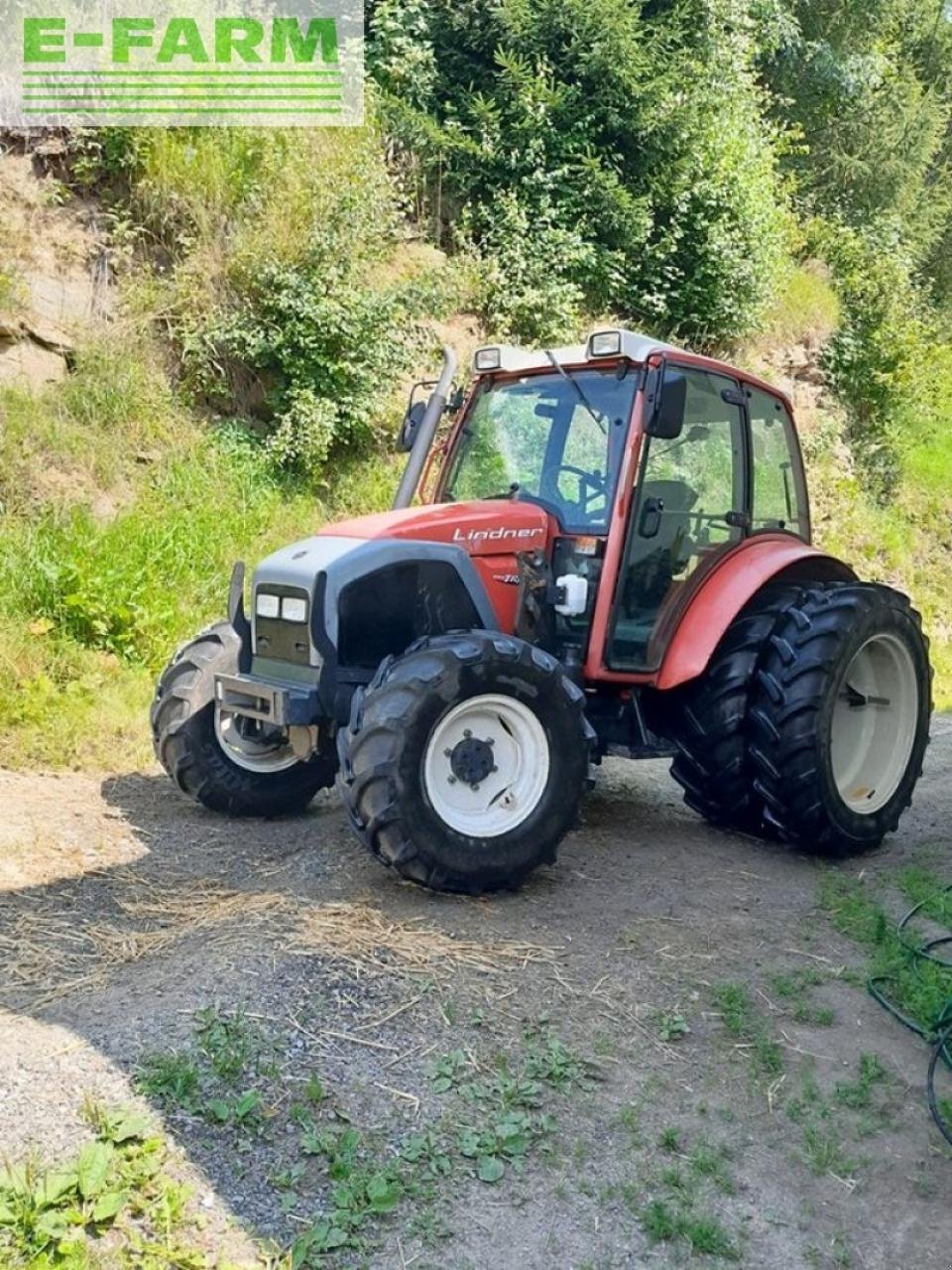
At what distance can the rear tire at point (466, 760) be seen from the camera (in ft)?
13.7

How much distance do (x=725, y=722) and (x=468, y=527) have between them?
1429 millimetres

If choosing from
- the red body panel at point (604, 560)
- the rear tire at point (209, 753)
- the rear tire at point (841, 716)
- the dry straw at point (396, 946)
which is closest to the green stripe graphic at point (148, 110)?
the rear tire at point (209, 753)

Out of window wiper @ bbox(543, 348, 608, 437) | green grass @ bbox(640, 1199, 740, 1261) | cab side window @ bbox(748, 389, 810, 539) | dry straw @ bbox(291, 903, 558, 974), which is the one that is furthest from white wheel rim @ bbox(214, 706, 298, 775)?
green grass @ bbox(640, 1199, 740, 1261)

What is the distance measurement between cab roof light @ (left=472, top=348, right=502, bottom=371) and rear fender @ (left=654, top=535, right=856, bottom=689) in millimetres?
1431

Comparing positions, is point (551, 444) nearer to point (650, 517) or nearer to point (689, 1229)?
point (650, 517)

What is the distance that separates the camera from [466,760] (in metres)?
4.43

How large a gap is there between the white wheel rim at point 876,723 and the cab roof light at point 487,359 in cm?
224

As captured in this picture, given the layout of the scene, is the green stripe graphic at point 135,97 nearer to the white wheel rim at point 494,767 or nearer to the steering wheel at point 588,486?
the steering wheel at point 588,486

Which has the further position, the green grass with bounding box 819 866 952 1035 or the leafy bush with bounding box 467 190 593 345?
the leafy bush with bounding box 467 190 593 345

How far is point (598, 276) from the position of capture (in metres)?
12.1

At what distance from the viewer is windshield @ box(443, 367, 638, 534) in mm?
5273

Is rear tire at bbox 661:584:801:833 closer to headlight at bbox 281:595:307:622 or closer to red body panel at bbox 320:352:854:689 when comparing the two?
red body panel at bbox 320:352:854:689

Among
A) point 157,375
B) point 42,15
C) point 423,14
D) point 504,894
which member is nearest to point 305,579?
point 504,894

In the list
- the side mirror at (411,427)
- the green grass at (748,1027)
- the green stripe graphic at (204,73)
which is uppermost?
the green stripe graphic at (204,73)
